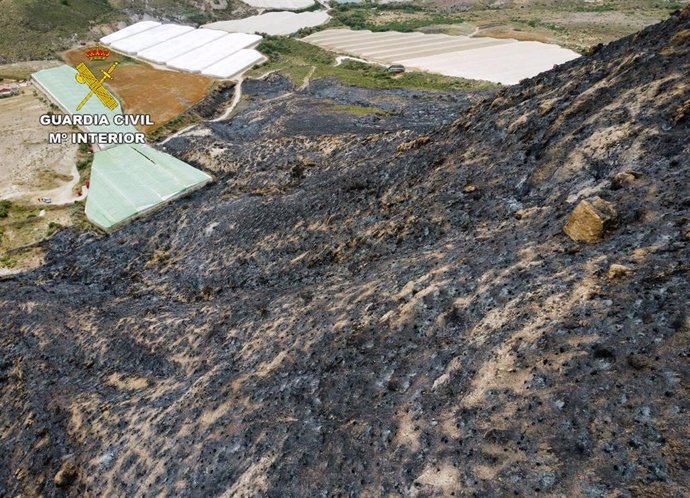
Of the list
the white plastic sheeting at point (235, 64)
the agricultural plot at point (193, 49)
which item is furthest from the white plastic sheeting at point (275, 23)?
the white plastic sheeting at point (235, 64)

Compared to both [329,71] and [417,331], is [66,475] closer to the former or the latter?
[417,331]

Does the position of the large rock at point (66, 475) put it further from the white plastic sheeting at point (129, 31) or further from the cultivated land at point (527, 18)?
the white plastic sheeting at point (129, 31)

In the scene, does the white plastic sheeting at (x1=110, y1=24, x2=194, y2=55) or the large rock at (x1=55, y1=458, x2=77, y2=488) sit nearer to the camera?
the large rock at (x1=55, y1=458, x2=77, y2=488)

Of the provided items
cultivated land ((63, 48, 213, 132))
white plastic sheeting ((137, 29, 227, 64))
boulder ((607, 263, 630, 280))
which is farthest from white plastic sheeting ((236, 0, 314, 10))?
boulder ((607, 263, 630, 280))

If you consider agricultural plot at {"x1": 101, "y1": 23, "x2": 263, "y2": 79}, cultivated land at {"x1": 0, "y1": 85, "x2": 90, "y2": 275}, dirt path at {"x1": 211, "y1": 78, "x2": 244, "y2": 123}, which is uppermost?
agricultural plot at {"x1": 101, "y1": 23, "x2": 263, "y2": 79}

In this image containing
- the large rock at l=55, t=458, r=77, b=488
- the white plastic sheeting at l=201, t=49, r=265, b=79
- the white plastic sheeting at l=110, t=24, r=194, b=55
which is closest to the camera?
the large rock at l=55, t=458, r=77, b=488

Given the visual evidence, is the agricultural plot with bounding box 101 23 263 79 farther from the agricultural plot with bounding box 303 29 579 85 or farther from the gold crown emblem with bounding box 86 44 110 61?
the agricultural plot with bounding box 303 29 579 85

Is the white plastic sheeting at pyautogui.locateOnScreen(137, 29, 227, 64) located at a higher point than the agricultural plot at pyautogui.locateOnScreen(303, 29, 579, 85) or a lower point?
higher

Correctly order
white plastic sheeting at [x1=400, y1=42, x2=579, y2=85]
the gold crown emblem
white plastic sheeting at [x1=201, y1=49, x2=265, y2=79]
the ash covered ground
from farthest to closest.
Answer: the gold crown emblem, white plastic sheeting at [x1=201, y1=49, x2=265, y2=79], white plastic sheeting at [x1=400, y1=42, x2=579, y2=85], the ash covered ground
